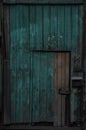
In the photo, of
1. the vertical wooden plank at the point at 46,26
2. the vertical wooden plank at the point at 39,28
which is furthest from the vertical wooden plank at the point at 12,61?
the vertical wooden plank at the point at 46,26

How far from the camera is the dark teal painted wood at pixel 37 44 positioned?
966 centimetres

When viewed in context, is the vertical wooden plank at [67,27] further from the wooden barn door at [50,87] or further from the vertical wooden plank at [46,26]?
the vertical wooden plank at [46,26]

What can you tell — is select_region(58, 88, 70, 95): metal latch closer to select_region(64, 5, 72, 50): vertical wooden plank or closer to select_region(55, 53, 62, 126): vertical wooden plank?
select_region(55, 53, 62, 126): vertical wooden plank

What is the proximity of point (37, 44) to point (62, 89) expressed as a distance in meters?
1.28

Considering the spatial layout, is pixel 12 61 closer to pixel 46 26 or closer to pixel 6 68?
pixel 6 68

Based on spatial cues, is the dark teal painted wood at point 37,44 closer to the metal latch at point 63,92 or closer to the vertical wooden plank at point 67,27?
the vertical wooden plank at point 67,27

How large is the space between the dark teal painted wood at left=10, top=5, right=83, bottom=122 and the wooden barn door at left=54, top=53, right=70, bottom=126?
0.15 meters

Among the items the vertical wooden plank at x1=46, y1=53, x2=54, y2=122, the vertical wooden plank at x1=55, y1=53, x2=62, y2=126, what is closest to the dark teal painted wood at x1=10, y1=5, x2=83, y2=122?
the vertical wooden plank at x1=46, y1=53, x2=54, y2=122

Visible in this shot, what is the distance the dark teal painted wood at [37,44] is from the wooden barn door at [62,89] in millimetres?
150

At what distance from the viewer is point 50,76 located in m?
9.73

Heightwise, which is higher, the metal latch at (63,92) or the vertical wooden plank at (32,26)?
the vertical wooden plank at (32,26)

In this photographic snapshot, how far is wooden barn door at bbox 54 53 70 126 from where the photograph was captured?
974 centimetres

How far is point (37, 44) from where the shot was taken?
9688mm

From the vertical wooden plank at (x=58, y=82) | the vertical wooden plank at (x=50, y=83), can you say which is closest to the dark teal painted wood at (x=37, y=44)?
the vertical wooden plank at (x=50, y=83)
